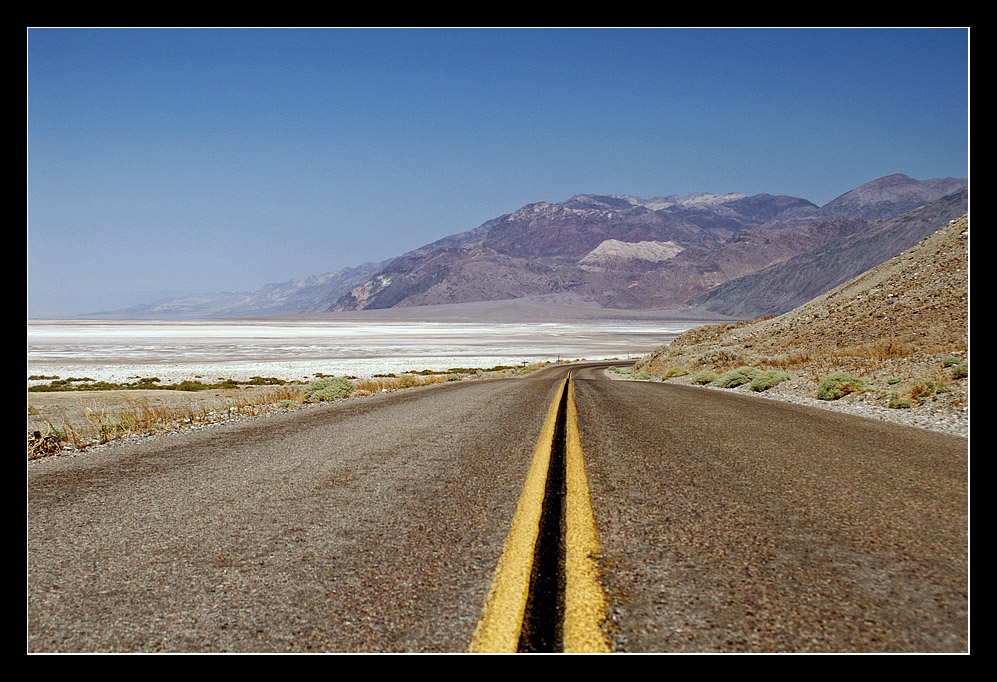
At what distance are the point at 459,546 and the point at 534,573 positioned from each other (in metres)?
0.62

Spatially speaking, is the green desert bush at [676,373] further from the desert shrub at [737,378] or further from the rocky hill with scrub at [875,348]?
the desert shrub at [737,378]

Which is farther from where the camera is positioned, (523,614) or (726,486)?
(726,486)

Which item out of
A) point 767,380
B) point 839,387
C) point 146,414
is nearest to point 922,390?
point 839,387

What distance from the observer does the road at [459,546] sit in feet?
8.15

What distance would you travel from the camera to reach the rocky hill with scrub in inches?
460

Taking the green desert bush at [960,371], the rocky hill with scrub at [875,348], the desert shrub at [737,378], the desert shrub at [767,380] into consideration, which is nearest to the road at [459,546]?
the rocky hill with scrub at [875,348]

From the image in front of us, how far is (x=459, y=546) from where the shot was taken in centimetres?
343

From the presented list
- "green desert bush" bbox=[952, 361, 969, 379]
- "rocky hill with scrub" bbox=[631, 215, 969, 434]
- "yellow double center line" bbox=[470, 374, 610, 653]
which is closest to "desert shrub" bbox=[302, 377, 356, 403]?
"rocky hill with scrub" bbox=[631, 215, 969, 434]
